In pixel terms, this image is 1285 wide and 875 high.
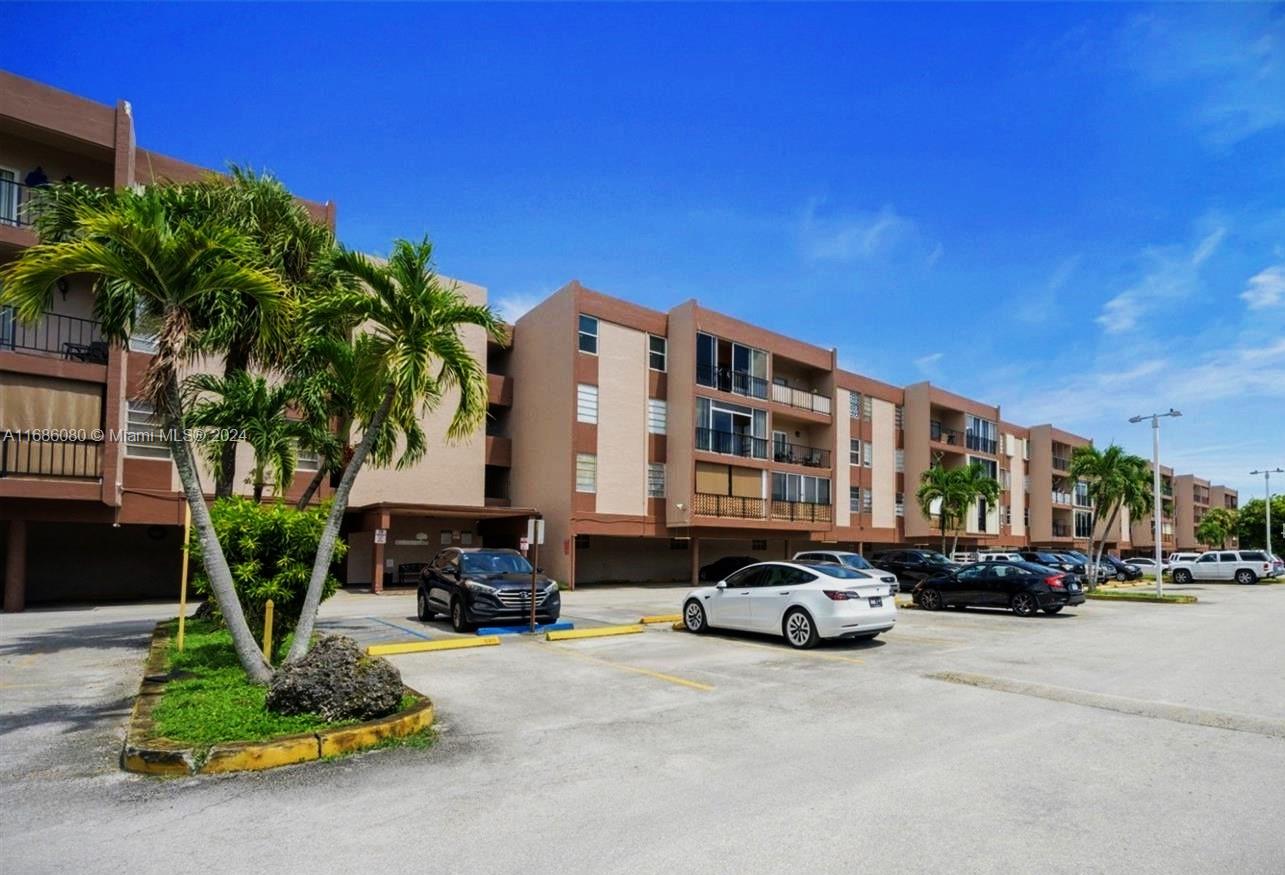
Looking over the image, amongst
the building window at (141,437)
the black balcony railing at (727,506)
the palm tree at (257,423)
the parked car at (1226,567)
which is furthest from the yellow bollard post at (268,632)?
the parked car at (1226,567)

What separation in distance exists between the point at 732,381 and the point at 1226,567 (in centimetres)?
3251

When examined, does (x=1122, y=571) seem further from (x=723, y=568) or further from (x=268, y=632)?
(x=268, y=632)

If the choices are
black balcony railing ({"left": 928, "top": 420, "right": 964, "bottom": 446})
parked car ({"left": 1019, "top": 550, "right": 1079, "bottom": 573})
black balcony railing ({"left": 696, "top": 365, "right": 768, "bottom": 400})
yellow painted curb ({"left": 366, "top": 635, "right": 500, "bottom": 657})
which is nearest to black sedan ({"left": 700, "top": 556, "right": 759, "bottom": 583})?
black balcony railing ({"left": 696, "top": 365, "right": 768, "bottom": 400})

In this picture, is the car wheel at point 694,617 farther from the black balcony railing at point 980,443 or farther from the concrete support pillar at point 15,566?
the black balcony railing at point 980,443

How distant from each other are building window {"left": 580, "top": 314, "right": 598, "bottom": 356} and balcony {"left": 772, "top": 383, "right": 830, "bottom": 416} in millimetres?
9944

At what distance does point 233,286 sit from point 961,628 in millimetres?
15831

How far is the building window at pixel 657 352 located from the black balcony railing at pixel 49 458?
2035cm

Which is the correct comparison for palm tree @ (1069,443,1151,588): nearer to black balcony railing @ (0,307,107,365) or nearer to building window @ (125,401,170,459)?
building window @ (125,401,170,459)

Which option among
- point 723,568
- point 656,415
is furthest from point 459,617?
point 723,568

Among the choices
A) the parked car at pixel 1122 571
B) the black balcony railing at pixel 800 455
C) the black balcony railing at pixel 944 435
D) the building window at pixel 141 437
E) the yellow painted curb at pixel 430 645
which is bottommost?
the parked car at pixel 1122 571

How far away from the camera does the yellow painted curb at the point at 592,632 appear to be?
14.9 metres

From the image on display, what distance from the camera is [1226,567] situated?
44781mm

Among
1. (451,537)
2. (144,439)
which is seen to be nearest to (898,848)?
(144,439)

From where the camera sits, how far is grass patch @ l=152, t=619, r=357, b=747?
22.4 ft
